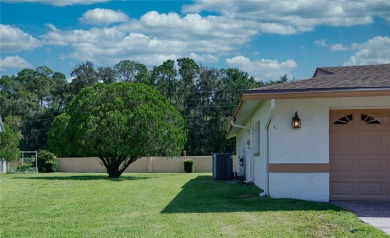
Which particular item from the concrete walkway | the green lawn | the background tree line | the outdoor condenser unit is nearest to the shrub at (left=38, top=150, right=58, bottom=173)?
the background tree line

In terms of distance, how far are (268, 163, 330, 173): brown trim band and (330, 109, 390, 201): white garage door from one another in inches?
13.0

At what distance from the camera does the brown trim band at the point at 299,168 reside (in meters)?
11.7

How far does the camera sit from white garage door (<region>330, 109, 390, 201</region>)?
38.5ft

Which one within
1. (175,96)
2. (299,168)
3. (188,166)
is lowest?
(188,166)

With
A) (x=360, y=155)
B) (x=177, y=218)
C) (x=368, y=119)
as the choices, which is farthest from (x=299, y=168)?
(x=177, y=218)

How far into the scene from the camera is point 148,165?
133 feet

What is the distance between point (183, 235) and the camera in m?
7.86

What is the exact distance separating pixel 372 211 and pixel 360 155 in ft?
6.61

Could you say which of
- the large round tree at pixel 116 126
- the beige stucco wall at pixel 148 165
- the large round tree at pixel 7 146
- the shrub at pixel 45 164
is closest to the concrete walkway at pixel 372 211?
the large round tree at pixel 116 126

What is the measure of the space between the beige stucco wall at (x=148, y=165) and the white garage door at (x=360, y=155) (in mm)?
27883

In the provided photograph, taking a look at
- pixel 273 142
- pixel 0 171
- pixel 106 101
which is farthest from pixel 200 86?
pixel 273 142

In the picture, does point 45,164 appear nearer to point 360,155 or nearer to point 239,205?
point 239,205

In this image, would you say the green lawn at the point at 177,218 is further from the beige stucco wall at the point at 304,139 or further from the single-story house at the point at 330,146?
the single-story house at the point at 330,146

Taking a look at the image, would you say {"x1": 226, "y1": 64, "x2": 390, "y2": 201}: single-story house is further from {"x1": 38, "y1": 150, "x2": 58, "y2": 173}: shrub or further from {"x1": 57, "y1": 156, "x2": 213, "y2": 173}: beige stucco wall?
{"x1": 38, "y1": 150, "x2": 58, "y2": 173}: shrub
